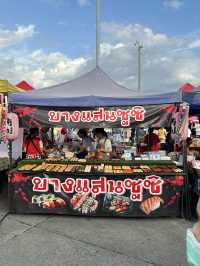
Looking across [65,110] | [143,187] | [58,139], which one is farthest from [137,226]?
[58,139]

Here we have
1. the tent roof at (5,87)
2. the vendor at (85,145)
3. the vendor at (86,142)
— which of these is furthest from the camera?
the vendor at (86,142)

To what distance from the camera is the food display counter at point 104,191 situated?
661 cm

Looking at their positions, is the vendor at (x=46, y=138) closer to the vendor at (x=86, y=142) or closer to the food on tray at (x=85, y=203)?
the vendor at (x=86, y=142)

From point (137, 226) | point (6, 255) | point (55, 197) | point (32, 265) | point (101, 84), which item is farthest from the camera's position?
point (101, 84)

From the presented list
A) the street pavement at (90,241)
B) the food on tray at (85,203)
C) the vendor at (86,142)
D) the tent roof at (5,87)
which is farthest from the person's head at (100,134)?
the tent roof at (5,87)

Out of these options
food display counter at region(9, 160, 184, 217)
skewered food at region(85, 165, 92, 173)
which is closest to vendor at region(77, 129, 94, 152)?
skewered food at region(85, 165, 92, 173)

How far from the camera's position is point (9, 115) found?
6941 millimetres

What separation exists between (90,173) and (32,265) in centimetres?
246

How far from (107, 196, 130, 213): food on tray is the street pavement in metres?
0.21

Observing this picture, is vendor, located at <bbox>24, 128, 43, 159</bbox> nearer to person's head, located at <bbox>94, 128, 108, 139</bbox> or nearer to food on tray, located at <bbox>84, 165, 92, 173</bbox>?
person's head, located at <bbox>94, 128, 108, 139</bbox>

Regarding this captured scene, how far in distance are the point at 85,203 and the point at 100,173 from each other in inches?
25.2

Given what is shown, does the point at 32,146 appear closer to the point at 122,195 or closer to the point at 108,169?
the point at 108,169

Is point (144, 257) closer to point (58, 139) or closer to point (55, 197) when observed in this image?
point (55, 197)

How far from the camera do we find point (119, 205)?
6.61 meters
